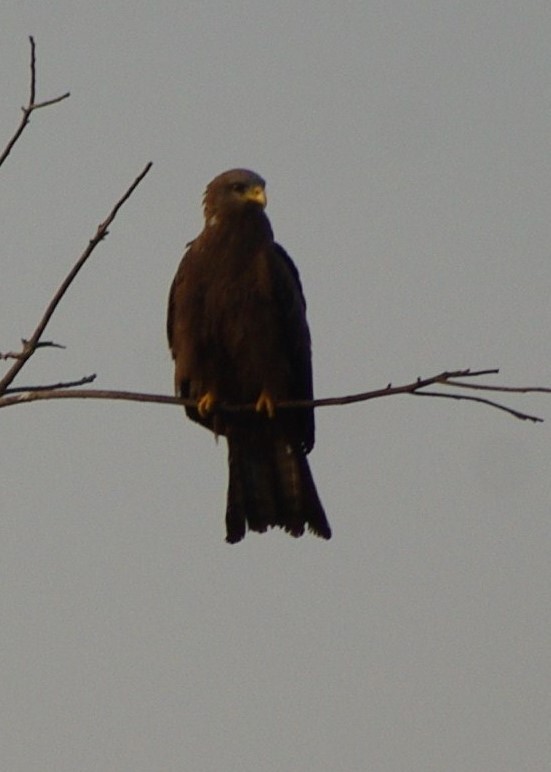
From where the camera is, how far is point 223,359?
6.11 m

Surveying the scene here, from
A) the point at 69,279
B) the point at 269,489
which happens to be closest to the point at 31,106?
the point at 69,279

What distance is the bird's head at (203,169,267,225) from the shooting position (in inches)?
261

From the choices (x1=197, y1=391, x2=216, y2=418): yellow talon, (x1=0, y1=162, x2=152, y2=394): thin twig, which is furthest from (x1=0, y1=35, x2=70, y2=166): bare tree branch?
(x1=197, y1=391, x2=216, y2=418): yellow talon

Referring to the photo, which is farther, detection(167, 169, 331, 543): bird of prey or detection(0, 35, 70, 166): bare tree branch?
detection(167, 169, 331, 543): bird of prey

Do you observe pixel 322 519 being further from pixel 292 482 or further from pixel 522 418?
pixel 522 418

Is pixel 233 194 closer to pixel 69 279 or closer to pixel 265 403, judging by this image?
pixel 265 403

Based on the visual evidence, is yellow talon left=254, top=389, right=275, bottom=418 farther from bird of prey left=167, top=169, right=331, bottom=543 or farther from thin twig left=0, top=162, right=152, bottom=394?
thin twig left=0, top=162, right=152, bottom=394

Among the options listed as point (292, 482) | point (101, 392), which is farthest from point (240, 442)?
point (101, 392)

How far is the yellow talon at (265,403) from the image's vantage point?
19.5 ft

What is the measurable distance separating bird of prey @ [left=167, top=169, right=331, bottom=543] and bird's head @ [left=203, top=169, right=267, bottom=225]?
16 millimetres

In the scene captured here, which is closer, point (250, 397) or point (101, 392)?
point (101, 392)

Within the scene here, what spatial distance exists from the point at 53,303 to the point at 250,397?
2.42 metres

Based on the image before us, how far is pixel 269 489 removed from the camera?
6355 millimetres

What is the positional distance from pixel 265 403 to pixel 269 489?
53 cm
